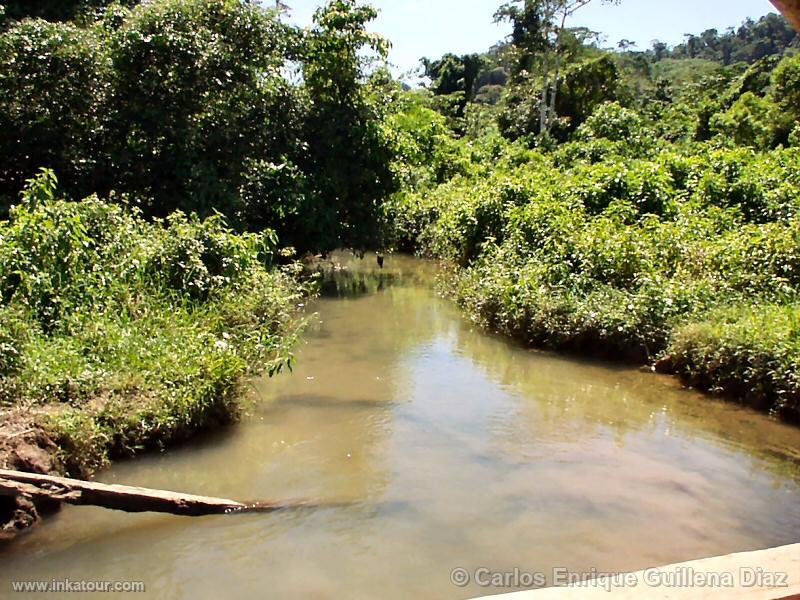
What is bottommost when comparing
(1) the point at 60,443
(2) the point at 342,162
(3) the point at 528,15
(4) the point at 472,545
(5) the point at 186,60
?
(4) the point at 472,545

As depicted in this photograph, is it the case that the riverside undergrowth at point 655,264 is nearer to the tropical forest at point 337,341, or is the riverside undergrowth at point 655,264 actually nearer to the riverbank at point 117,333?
the tropical forest at point 337,341

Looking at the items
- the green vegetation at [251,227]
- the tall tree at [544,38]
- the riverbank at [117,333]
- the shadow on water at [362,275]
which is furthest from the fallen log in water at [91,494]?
the tall tree at [544,38]

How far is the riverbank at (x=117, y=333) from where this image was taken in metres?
5.18

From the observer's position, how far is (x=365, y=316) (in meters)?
11.2

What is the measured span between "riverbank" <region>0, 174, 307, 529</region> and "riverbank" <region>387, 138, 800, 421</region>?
3603mm

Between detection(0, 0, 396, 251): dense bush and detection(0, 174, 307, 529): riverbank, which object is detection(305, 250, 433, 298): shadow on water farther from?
detection(0, 174, 307, 529): riverbank

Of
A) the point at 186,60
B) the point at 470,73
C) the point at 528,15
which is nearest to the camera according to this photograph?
the point at 186,60

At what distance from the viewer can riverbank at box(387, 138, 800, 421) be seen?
7.54 m

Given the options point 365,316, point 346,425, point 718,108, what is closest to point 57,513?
point 346,425

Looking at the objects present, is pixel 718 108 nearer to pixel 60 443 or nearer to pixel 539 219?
pixel 539 219

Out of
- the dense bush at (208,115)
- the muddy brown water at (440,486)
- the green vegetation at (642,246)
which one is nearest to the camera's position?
the muddy brown water at (440,486)

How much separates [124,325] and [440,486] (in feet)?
10.5

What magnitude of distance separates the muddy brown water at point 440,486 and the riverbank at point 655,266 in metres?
0.49

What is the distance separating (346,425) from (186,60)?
678 centimetres
